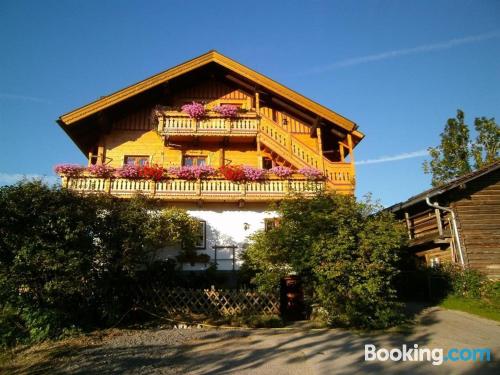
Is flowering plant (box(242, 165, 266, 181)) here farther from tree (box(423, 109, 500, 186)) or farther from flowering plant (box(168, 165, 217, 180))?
tree (box(423, 109, 500, 186))

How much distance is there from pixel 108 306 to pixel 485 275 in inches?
600

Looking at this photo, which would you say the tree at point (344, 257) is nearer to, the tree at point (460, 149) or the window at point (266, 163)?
the window at point (266, 163)

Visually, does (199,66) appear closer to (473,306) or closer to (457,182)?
(457,182)

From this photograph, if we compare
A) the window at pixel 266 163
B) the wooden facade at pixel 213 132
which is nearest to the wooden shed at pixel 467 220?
the wooden facade at pixel 213 132

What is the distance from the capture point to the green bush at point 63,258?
35.0ft

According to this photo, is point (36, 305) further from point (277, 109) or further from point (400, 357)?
point (277, 109)

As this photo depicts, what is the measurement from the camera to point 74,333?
1074 centimetres

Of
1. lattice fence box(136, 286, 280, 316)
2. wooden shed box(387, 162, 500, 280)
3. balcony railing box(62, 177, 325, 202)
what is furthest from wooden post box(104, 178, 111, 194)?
wooden shed box(387, 162, 500, 280)

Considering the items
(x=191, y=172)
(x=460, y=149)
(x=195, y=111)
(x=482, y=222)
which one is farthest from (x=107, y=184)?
(x=460, y=149)

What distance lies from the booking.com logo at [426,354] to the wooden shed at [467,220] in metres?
9.81

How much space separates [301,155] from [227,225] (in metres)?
5.08

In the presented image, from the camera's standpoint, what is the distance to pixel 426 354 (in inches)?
342

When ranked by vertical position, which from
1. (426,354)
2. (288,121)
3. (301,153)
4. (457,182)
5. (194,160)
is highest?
(288,121)

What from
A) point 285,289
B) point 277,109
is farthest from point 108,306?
point 277,109
